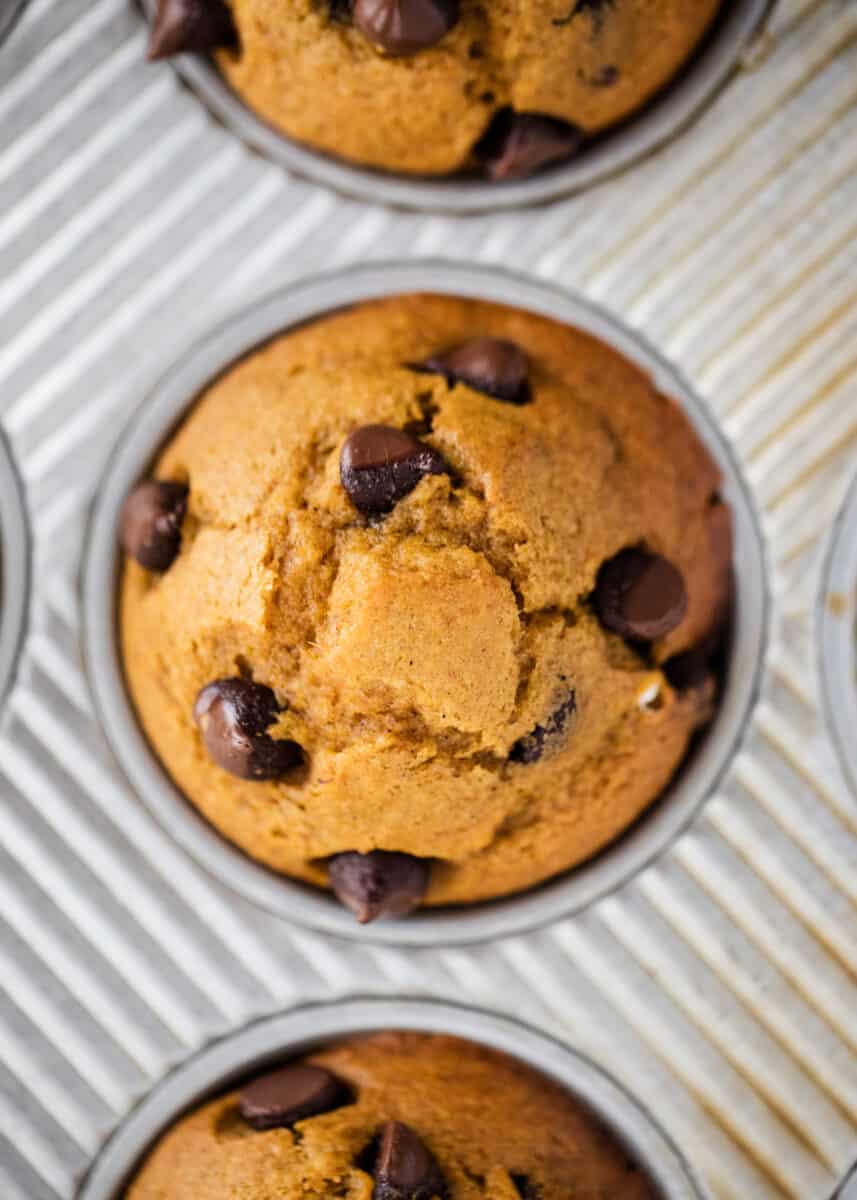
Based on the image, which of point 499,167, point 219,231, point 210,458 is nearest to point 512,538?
point 210,458

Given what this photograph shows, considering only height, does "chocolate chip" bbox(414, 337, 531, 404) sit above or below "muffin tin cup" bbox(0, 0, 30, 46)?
below

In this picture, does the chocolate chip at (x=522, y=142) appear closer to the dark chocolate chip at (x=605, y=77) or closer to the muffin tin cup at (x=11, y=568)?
the dark chocolate chip at (x=605, y=77)

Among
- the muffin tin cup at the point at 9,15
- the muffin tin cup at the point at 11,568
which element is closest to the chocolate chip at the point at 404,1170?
the muffin tin cup at the point at 11,568

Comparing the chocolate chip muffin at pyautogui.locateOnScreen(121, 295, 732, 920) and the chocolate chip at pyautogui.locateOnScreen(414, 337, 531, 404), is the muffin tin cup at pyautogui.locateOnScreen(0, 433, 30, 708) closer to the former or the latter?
the chocolate chip muffin at pyautogui.locateOnScreen(121, 295, 732, 920)

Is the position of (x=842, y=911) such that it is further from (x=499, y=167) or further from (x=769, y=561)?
(x=499, y=167)

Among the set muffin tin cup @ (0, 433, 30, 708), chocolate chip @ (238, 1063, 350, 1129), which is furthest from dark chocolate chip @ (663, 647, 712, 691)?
A: muffin tin cup @ (0, 433, 30, 708)

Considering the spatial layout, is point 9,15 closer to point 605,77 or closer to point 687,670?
point 605,77
